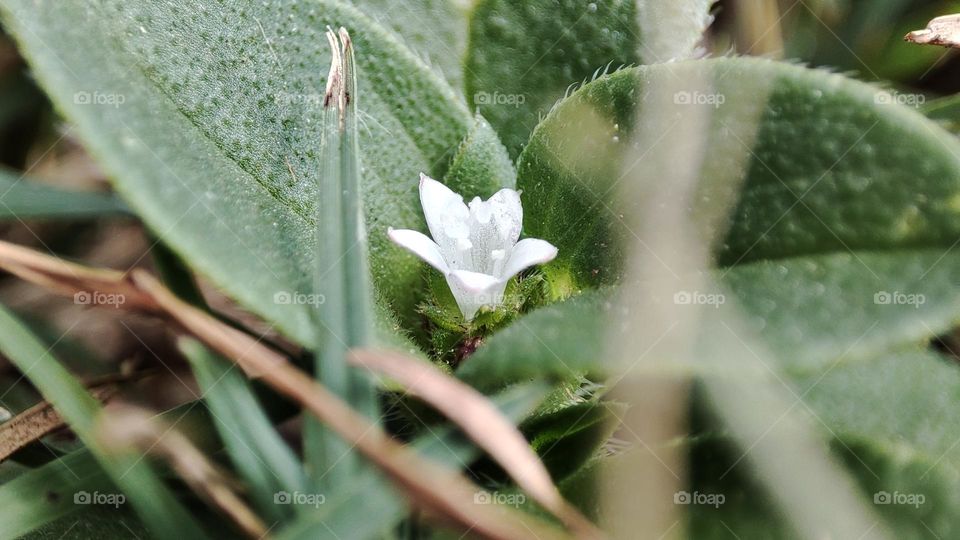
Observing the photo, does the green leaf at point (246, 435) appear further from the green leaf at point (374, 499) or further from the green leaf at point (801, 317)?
the green leaf at point (801, 317)

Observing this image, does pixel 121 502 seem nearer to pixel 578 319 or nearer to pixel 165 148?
pixel 165 148

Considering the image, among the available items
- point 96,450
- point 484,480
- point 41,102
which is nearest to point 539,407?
point 484,480

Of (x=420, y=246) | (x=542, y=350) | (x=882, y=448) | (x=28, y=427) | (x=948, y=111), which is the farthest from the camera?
(x=948, y=111)

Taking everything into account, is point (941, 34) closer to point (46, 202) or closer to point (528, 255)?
point (528, 255)

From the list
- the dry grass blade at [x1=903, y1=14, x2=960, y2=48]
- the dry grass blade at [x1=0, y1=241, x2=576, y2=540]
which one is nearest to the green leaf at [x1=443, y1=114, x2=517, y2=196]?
the dry grass blade at [x1=0, y1=241, x2=576, y2=540]

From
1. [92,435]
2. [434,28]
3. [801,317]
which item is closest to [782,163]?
[801,317]

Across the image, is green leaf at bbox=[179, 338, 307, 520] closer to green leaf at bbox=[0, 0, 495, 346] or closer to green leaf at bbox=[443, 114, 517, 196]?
green leaf at bbox=[0, 0, 495, 346]
